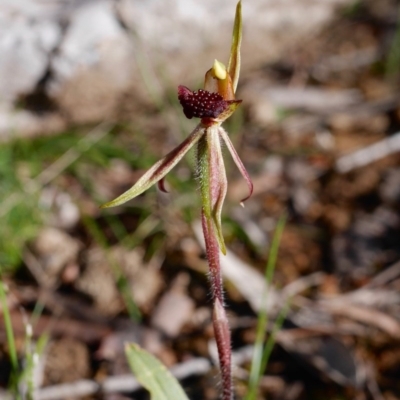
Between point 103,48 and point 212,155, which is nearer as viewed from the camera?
point 212,155

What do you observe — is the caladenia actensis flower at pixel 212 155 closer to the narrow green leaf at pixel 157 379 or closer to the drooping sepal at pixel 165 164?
the drooping sepal at pixel 165 164

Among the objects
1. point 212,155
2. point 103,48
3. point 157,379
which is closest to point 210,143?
point 212,155

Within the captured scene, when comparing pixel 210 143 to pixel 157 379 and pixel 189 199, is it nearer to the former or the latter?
pixel 157 379

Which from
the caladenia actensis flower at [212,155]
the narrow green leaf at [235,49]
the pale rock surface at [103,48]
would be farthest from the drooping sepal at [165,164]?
the pale rock surface at [103,48]

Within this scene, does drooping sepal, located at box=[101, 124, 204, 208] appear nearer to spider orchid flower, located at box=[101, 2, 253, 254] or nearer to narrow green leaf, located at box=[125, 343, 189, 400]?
spider orchid flower, located at box=[101, 2, 253, 254]

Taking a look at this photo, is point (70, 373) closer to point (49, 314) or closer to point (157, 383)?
point (49, 314)

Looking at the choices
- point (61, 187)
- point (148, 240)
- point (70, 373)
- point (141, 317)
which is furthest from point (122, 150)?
point (70, 373)

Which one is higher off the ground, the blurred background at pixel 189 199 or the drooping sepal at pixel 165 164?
the blurred background at pixel 189 199

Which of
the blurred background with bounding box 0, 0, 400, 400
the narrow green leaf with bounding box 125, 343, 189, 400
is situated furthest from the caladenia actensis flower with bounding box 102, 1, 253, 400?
the blurred background with bounding box 0, 0, 400, 400
